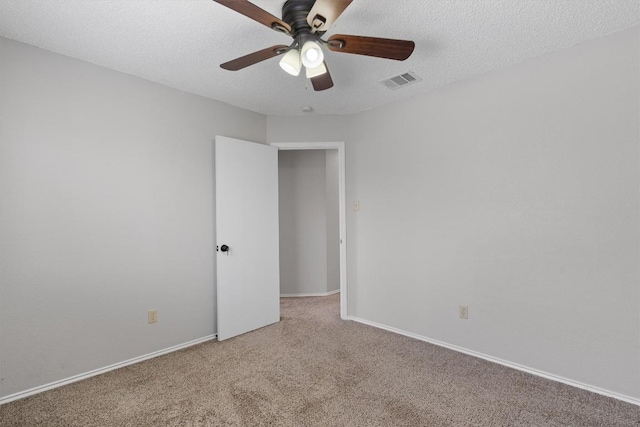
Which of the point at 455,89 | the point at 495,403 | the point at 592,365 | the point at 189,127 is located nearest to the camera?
the point at 495,403

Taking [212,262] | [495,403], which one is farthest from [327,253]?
[495,403]

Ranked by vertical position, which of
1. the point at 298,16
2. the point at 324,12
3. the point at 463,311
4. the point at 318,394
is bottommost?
Result: the point at 318,394

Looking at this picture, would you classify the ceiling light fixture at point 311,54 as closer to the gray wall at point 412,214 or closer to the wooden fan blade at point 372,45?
the wooden fan blade at point 372,45

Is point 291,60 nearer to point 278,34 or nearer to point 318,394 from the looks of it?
point 278,34

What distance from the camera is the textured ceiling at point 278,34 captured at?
189 centimetres

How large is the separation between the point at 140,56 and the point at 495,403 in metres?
3.47

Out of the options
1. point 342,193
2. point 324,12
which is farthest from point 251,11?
point 342,193

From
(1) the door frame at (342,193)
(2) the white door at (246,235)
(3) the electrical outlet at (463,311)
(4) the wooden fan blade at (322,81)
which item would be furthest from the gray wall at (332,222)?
(4) the wooden fan blade at (322,81)

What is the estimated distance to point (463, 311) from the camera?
2918 mm

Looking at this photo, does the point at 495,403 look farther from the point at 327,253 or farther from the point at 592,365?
the point at 327,253

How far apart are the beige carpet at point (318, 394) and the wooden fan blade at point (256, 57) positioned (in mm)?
2146

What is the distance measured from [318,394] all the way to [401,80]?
2635 millimetres

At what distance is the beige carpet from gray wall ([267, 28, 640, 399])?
0.31 metres

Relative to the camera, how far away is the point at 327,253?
503cm
